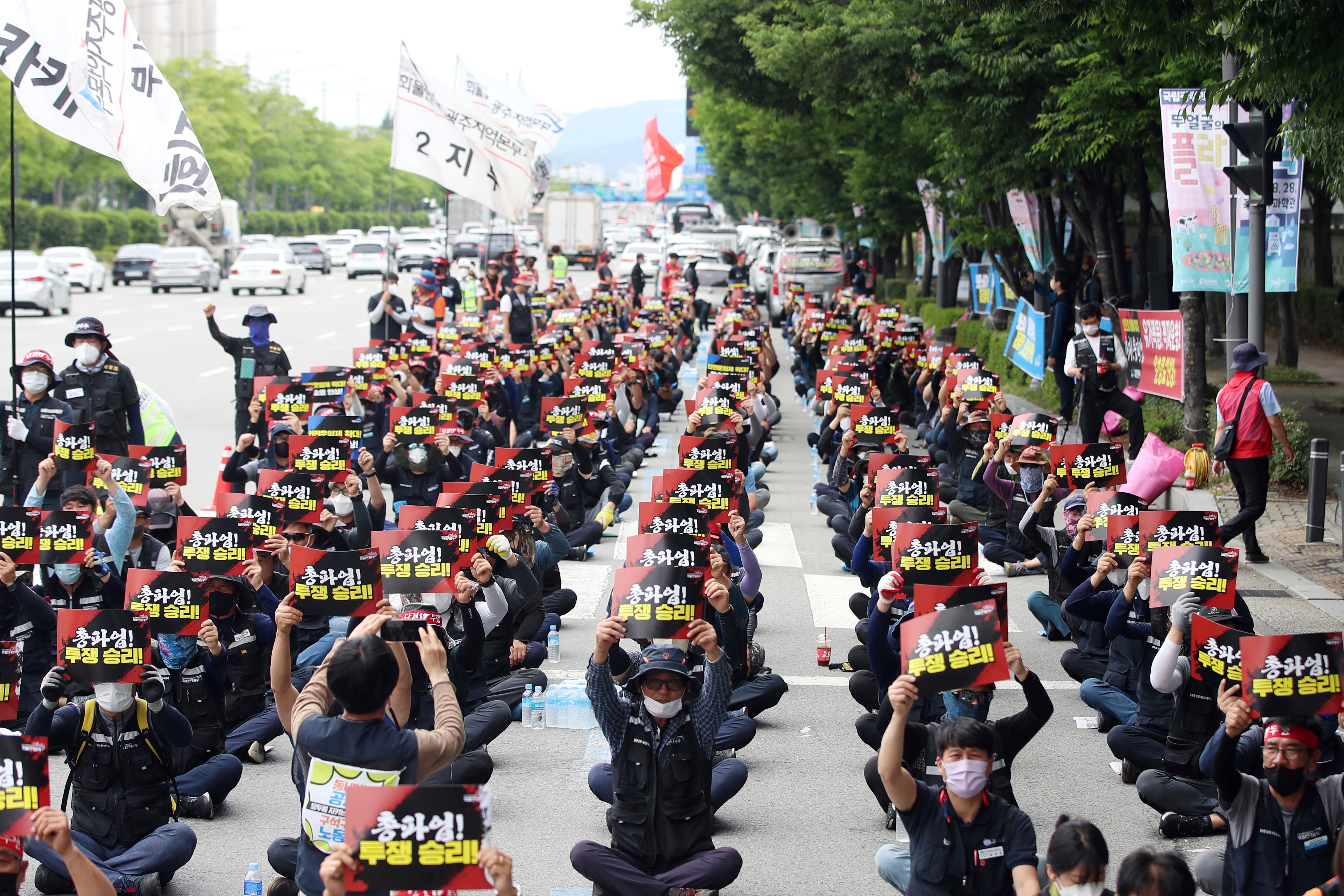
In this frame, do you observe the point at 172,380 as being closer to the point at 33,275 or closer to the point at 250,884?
the point at 33,275

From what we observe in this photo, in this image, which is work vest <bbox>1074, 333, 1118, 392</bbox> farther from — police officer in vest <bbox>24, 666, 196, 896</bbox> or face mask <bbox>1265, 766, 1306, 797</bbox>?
police officer in vest <bbox>24, 666, 196, 896</bbox>

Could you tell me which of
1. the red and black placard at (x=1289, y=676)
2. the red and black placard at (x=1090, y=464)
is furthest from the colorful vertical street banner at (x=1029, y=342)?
the red and black placard at (x=1289, y=676)

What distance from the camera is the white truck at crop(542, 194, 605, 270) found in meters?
73.7

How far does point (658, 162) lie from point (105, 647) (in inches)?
1601

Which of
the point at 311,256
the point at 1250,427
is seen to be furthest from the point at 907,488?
the point at 311,256

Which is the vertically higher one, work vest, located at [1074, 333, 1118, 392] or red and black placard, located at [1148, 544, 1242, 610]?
work vest, located at [1074, 333, 1118, 392]

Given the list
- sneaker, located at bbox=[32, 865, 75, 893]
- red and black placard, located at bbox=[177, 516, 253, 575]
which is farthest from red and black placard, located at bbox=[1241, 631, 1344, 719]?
red and black placard, located at bbox=[177, 516, 253, 575]

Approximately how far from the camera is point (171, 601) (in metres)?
8.08

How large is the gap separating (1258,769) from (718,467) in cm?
722

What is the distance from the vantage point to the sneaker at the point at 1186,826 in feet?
25.4

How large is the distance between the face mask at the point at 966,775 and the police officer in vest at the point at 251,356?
535 inches

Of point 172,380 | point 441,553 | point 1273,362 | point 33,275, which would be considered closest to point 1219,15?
point 441,553

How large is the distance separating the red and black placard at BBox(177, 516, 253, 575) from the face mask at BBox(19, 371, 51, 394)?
4633 mm

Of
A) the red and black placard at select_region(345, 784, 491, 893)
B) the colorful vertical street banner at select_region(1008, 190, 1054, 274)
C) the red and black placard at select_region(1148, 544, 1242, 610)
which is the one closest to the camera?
the red and black placard at select_region(345, 784, 491, 893)
